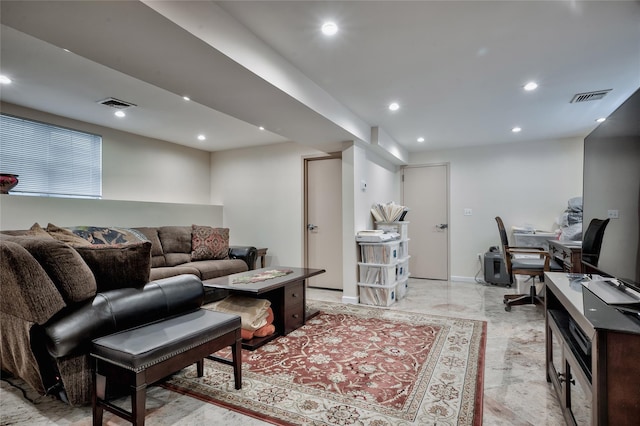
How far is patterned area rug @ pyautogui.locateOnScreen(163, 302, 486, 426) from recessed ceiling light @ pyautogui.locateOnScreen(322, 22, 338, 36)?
231 centimetres

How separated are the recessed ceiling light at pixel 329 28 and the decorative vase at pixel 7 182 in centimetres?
336

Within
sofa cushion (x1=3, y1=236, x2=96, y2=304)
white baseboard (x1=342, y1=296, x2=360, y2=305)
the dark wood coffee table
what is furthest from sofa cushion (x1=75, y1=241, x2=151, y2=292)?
white baseboard (x1=342, y1=296, x2=360, y2=305)

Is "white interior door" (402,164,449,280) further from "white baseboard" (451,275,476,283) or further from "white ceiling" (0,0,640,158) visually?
"white ceiling" (0,0,640,158)

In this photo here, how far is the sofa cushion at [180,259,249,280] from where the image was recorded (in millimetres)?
4082

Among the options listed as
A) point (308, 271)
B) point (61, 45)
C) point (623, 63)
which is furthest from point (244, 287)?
point (623, 63)

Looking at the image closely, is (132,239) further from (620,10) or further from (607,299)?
(620,10)

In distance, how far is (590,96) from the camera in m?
3.20

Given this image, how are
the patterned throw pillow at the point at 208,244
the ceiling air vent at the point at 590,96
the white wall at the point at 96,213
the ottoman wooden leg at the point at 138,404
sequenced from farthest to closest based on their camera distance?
the patterned throw pillow at the point at 208,244
the white wall at the point at 96,213
the ceiling air vent at the point at 590,96
the ottoman wooden leg at the point at 138,404

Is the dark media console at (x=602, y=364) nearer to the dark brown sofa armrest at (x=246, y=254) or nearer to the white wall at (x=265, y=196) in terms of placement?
the white wall at (x=265, y=196)

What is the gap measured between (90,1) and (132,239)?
311cm

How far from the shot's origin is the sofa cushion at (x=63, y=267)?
1604 mm

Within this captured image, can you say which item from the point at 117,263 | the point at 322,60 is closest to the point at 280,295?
the point at 117,263

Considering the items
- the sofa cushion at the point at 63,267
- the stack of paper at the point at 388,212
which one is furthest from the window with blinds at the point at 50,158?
the stack of paper at the point at 388,212

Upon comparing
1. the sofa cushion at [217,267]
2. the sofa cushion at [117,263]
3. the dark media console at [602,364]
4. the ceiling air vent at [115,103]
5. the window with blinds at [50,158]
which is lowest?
the sofa cushion at [217,267]
